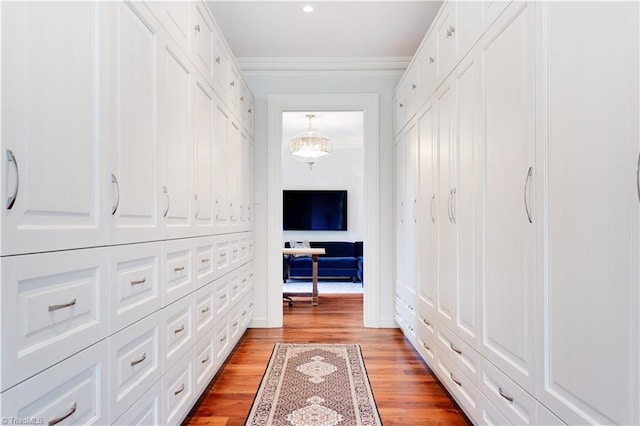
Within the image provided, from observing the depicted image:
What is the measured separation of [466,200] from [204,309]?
5.25 ft

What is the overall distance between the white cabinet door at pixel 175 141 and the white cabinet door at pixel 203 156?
0.10 m

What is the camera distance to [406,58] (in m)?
3.60

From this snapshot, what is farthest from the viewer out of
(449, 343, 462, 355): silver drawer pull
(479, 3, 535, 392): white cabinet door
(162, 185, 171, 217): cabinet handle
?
(449, 343, 462, 355): silver drawer pull

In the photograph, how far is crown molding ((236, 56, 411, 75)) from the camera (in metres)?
3.63

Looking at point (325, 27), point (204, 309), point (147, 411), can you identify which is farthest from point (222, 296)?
point (325, 27)

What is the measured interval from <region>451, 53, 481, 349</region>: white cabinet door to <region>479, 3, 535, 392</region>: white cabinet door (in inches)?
3.5

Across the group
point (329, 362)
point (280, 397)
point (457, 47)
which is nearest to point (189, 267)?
point (280, 397)

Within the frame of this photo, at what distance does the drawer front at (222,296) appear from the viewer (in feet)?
7.79

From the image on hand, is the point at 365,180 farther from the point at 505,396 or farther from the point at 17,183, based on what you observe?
the point at 17,183

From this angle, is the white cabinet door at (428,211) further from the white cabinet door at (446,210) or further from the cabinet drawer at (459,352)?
the cabinet drawer at (459,352)

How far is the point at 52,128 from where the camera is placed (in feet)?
2.99

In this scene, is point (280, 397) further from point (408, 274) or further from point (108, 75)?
point (108, 75)

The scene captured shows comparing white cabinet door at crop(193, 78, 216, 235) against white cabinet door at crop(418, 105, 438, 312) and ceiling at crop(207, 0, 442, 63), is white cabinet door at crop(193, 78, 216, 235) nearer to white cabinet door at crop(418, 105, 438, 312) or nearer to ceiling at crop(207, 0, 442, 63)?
ceiling at crop(207, 0, 442, 63)

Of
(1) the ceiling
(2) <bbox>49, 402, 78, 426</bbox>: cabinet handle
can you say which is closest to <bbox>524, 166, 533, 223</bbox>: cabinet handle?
(2) <bbox>49, 402, 78, 426</bbox>: cabinet handle
